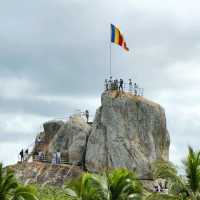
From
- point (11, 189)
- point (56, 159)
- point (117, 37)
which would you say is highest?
point (117, 37)

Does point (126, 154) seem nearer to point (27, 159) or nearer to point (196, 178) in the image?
point (27, 159)

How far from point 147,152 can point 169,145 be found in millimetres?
4893

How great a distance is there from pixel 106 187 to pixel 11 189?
5457mm

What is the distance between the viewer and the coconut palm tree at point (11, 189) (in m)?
45.1

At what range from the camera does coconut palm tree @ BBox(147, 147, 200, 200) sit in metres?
47.6

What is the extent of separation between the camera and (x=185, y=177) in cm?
4816

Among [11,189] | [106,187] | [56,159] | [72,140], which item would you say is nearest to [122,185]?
[106,187]

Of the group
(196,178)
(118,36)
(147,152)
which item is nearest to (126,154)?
(147,152)

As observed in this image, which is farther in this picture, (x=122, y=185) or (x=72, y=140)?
(x=72, y=140)

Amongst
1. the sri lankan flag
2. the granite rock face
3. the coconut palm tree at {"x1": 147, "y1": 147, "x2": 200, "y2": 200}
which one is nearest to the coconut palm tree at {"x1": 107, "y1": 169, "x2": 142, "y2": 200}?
the coconut palm tree at {"x1": 147, "y1": 147, "x2": 200, "y2": 200}

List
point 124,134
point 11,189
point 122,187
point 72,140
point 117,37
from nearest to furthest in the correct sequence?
point 11,189, point 122,187, point 117,37, point 124,134, point 72,140

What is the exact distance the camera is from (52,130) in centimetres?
9194

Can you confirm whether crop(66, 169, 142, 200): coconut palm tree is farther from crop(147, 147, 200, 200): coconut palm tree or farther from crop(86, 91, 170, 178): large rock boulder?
crop(86, 91, 170, 178): large rock boulder

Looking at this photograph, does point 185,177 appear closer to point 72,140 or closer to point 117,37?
point 117,37
